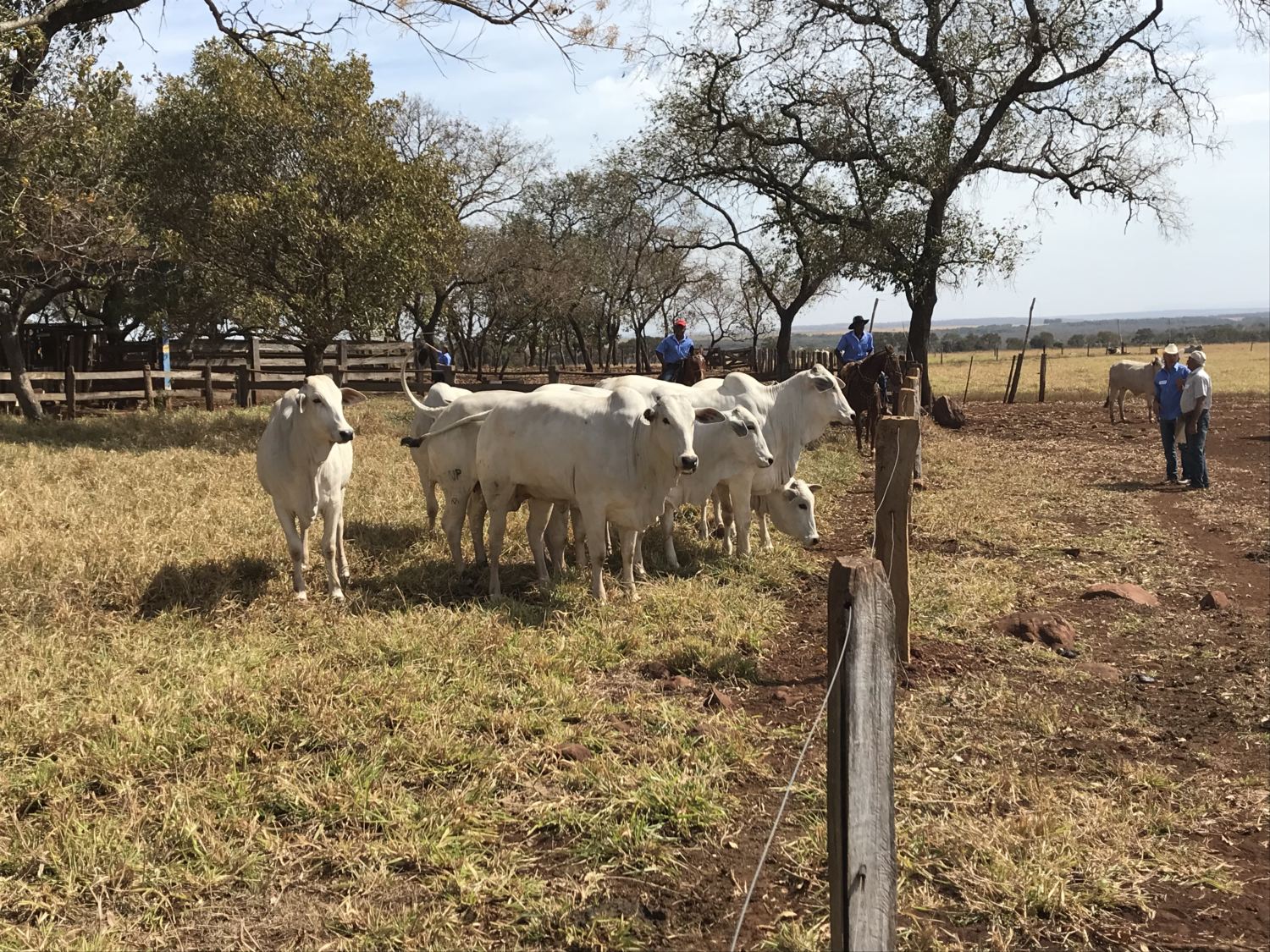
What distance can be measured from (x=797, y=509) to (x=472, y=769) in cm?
543

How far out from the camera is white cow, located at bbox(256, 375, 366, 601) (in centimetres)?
664

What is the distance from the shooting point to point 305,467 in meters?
6.83

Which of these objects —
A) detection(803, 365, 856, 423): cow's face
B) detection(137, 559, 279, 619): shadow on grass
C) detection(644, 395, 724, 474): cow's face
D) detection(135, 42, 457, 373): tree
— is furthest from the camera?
detection(135, 42, 457, 373): tree

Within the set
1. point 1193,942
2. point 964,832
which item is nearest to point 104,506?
point 964,832

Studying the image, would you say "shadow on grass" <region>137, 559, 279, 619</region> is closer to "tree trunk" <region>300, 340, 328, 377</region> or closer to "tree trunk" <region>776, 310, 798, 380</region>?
"tree trunk" <region>300, 340, 328, 377</region>

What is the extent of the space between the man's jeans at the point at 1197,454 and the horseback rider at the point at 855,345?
4949 millimetres

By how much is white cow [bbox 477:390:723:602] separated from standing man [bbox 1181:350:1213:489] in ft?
28.4

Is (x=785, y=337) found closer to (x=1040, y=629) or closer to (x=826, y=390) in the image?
(x=826, y=390)

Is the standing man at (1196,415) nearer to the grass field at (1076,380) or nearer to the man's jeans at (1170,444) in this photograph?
the man's jeans at (1170,444)

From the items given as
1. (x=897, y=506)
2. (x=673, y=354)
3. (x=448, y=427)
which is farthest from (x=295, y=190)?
(x=897, y=506)

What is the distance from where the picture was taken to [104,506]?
8867 millimetres

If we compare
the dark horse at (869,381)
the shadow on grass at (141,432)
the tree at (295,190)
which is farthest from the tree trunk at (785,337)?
the shadow on grass at (141,432)

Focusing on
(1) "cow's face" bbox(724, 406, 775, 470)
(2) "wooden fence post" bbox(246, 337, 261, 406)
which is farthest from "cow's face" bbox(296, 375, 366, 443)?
(2) "wooden fence post" bbox(246, 337, 261, 406)

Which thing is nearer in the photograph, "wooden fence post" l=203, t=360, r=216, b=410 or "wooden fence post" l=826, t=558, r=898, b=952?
"wooden fence post" l=826, t=558, r=898, b=952
